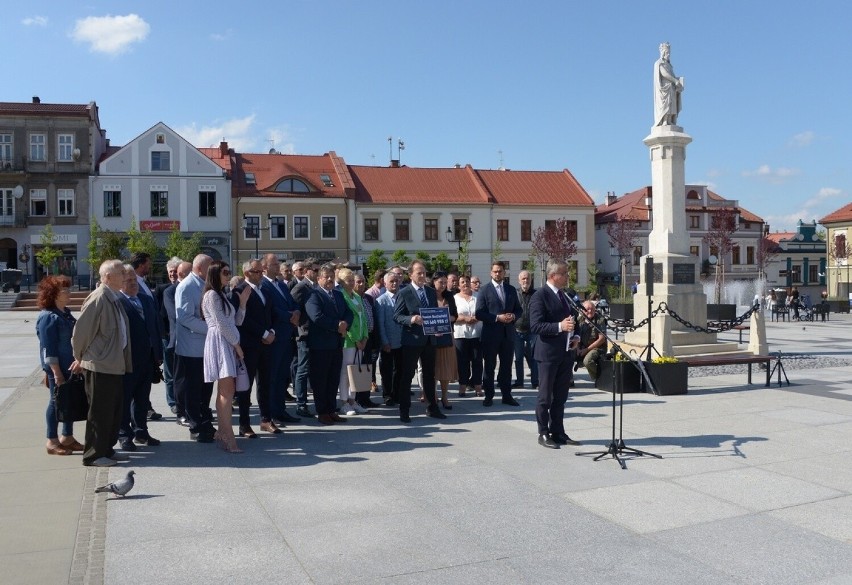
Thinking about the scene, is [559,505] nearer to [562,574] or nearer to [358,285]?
[562,574]

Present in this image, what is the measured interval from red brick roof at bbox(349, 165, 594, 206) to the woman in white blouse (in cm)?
4268

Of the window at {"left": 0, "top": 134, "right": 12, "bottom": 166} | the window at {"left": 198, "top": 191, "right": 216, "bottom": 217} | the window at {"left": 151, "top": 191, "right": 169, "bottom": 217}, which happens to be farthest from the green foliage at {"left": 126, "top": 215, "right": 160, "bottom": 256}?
the window at {"left": 0, "top": 134, "right": 12, "bottom": 166}

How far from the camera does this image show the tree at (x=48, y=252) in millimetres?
44844

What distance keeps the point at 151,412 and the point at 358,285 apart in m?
3.06

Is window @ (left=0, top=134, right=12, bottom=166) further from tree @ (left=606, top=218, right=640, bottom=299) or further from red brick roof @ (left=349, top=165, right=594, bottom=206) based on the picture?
tree @ (left=606, top=218, right=640, bottom=299)

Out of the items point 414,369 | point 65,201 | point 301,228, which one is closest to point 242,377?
point 414,369

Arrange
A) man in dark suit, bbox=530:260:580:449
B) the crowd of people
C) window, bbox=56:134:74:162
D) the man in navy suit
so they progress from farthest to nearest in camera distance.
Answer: window, bbox=56:134:74:162 < the man in navy suit < man in dark suit, bbox=530:260:580:449 < the crowd of people

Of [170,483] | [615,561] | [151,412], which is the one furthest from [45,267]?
[615,561]

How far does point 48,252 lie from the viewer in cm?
4491

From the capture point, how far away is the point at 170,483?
641 cm

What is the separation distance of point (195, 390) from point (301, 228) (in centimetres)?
4461

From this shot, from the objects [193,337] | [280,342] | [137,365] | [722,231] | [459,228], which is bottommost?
[137,365]

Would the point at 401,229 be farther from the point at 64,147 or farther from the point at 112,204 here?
the point at 64,147

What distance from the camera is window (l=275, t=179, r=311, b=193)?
5166cm
